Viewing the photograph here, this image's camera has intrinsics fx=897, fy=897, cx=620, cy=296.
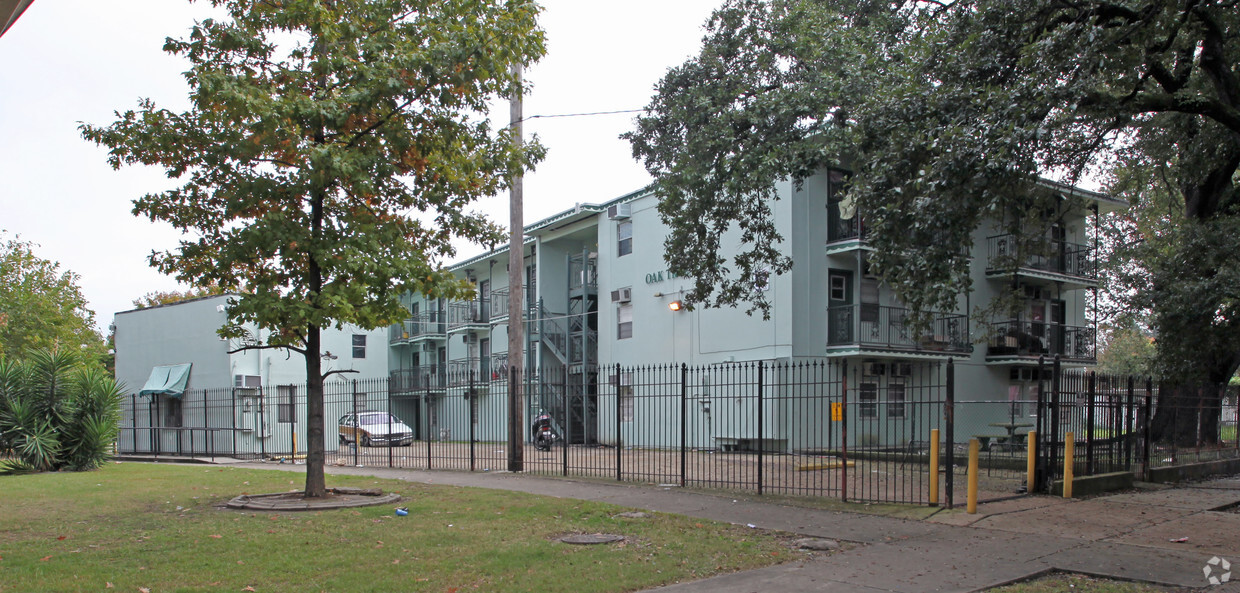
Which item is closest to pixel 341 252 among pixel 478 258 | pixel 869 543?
pixel 869 543

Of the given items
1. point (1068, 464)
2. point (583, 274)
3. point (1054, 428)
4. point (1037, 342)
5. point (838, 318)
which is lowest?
point (1068, 464)

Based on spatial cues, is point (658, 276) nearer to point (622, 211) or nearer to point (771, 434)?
point (622, 211)

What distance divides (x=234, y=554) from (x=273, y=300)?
3.92 meters

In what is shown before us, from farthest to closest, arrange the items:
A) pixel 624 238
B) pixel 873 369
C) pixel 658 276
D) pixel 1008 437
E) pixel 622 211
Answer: pixel 624 238, pixel 622 211, pixel 658 276, pixel 873 369, pixel 1008 437

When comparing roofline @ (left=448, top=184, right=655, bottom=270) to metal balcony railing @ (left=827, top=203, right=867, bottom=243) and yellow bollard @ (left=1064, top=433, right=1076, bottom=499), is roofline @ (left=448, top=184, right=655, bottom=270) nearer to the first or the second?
metal balcony railing @ (left=827, top=203, right=867, bottom=243)

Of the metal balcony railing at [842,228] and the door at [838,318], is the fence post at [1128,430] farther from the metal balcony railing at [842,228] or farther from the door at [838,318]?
the metal balcony railing at [842,228]

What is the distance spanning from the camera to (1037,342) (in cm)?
3070

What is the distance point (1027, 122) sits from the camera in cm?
1040

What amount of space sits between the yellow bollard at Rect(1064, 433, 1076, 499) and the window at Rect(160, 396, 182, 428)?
28094 millimetres

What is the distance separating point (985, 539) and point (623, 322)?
22.4 m

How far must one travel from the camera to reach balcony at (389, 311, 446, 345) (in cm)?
4272

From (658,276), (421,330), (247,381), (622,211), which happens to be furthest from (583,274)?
(421,330)

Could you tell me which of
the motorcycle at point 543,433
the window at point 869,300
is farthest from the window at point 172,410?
the window at point 869,300

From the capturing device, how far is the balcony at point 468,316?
3881 centimetres
